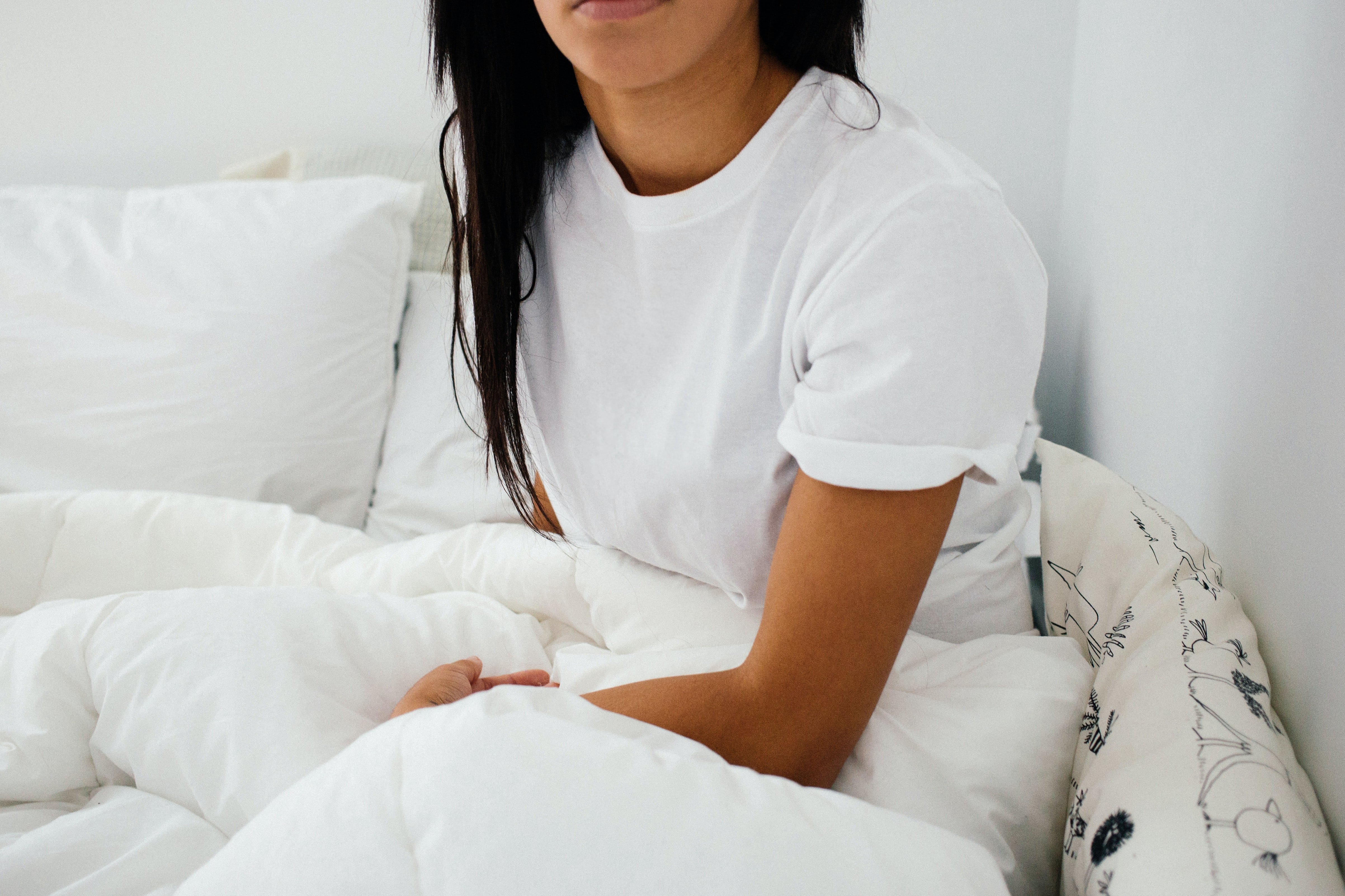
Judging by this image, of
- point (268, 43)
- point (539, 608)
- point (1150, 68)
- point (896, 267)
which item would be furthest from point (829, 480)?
point (268, 43)

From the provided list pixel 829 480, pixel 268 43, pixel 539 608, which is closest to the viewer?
pixel 829 480

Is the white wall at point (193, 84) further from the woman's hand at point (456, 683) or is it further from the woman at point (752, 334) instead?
the woman's hand at point (456, 683)

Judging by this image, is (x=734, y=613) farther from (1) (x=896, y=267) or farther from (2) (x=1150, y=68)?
(2) (x=1150, y=68)

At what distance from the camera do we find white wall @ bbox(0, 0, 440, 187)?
1698 millimetres

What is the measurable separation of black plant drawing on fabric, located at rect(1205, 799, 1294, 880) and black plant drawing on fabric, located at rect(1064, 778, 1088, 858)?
0.08 meters

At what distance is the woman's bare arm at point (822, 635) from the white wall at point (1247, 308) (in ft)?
0.67

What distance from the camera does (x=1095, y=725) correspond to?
1.94 feet

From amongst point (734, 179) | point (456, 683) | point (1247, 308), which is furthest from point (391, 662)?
point (1247, 308)

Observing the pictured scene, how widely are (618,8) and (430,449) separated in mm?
872

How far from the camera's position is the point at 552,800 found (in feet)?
1.28

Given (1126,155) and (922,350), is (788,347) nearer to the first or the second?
(922,350)

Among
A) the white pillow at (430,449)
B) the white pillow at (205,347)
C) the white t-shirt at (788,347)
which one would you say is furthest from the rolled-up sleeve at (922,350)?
the white pillow at (205,347)

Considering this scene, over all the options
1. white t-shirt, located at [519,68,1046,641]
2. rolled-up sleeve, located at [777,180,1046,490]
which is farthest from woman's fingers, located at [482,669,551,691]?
rolled-up sleeve, located at [777,180,1046,490]

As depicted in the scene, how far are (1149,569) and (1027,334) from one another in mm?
226
